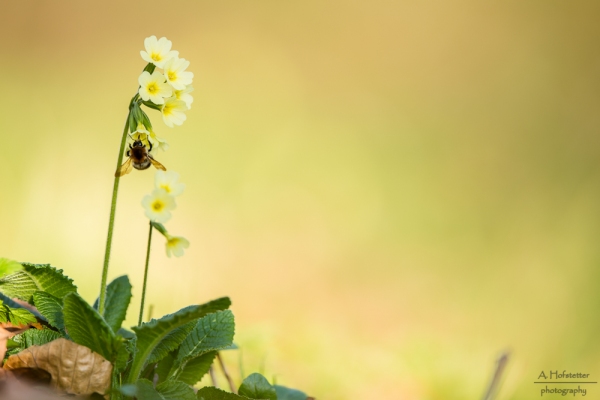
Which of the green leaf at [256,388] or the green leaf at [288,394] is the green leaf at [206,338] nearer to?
the green leaf at [256,388]

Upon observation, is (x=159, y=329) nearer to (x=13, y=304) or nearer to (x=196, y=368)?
(x=196, y=368)

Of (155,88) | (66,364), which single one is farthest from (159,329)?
(155,88)

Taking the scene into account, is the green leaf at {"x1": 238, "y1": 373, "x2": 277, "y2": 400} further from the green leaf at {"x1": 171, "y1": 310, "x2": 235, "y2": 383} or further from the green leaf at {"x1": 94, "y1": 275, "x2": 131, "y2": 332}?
the green leaf at {"x1": 94, "y1": 275, "x2": 131, "y2": 332}

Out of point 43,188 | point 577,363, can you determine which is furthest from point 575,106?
point 43,188

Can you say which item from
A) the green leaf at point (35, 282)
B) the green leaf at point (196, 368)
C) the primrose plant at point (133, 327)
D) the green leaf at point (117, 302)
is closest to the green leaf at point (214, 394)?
the primrose plant at point (133, 327)

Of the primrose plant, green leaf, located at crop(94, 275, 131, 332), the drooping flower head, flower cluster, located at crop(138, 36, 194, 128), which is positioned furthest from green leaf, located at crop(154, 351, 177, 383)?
the drooping flower head

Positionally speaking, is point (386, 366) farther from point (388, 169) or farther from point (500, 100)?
point (500, 100)
